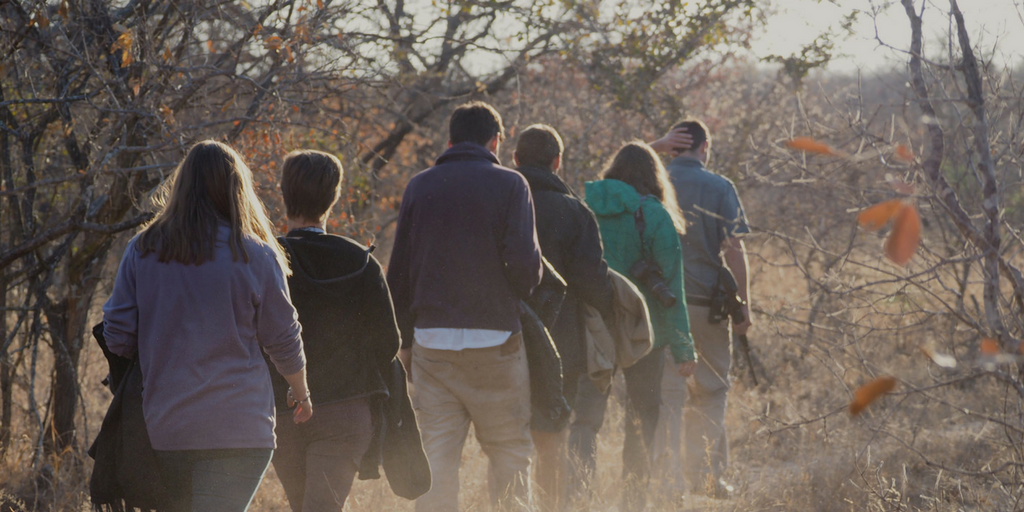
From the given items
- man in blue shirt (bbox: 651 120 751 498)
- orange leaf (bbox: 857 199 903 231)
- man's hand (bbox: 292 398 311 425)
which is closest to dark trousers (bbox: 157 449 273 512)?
man's hand (bbox: 292 398 311 425)

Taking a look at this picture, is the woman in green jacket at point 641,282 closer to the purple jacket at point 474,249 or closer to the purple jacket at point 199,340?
the purple jacket at point 474,249

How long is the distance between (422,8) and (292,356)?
6398 mm

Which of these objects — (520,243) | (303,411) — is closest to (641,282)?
(520,243)

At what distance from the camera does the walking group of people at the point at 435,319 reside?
257 centimetres

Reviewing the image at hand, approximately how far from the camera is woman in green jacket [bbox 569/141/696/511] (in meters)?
4.52

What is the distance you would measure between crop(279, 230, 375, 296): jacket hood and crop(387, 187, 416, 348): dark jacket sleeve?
1.72 ft

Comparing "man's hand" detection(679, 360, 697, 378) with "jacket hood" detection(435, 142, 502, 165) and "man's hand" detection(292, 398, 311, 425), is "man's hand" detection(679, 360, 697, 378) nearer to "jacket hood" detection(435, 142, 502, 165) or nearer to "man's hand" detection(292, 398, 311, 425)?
"jacket hood" detection(435, 142, 502, 165)

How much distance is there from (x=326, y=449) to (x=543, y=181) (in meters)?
1.58

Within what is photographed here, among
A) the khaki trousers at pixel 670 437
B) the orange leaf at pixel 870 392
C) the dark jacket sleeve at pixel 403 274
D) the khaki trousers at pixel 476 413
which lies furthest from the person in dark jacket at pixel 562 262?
the orange leaf at pixel 870 392

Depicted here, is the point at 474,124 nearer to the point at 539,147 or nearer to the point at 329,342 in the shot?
the point at 539,147

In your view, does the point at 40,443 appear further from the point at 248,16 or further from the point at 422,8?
the point at 422,8

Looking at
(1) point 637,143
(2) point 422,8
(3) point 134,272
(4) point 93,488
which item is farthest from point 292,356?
(2) point 422,8

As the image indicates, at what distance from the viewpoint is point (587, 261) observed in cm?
398

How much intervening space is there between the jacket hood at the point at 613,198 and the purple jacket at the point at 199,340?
2304 mm
